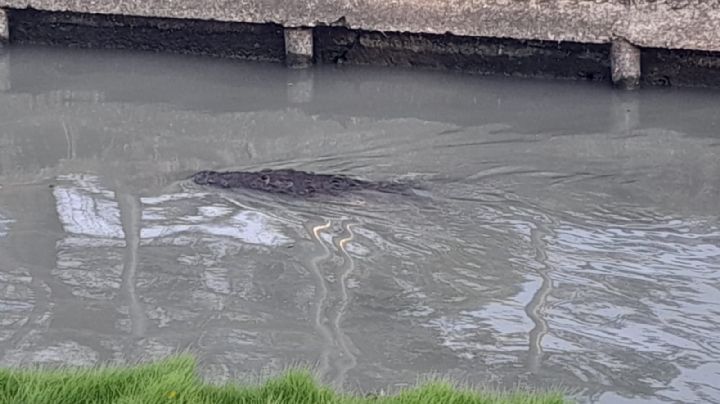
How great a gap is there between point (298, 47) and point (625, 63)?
2.57 meters

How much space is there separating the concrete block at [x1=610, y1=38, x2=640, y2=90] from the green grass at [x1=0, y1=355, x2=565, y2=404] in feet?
18.1

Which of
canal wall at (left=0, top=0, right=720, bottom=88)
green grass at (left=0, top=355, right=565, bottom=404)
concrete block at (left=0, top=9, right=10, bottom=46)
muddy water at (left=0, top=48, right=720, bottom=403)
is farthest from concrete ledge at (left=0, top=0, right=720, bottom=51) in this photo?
green grass at (left=0, top=355, right=565, bottom=404)

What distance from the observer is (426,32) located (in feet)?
30.0

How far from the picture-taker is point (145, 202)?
6027 mm

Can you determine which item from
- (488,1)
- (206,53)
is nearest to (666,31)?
(488,1)

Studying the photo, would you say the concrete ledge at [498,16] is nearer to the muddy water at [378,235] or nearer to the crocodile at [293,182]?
the muddy water at [378,235]

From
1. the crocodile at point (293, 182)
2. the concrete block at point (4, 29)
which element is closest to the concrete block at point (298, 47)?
the concrete block at point (4, 29)

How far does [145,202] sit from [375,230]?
4.07 ft

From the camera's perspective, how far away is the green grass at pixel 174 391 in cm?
338

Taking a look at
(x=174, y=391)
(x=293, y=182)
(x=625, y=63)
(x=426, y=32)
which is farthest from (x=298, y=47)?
(x=174, y=391)

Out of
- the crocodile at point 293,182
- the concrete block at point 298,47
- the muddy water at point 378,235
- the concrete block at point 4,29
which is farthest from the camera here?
the concrete block at point 4,29

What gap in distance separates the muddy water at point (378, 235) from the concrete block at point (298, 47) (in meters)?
0.50

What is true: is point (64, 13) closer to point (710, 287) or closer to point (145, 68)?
point (145, 68)

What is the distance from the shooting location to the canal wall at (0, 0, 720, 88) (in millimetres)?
8703
